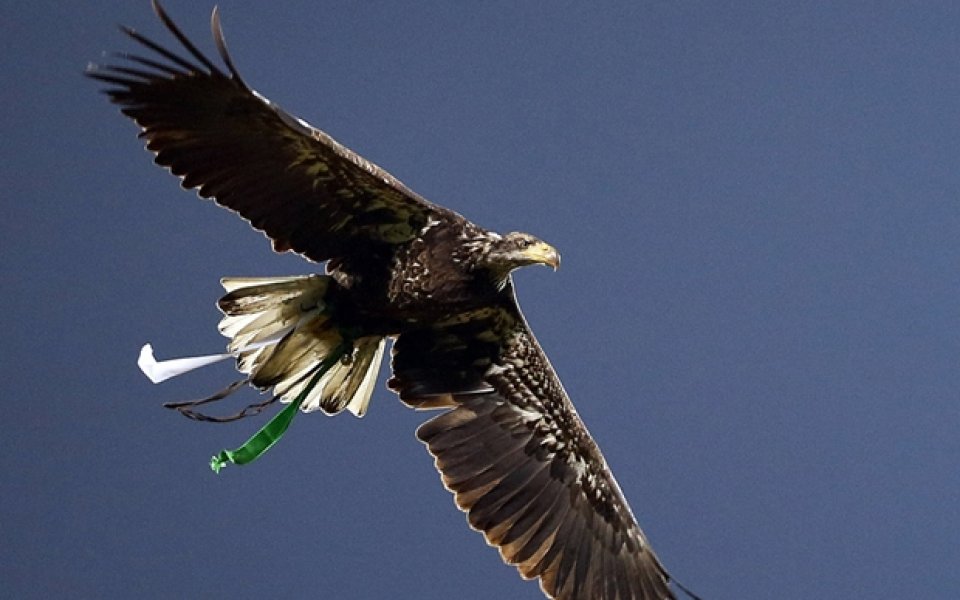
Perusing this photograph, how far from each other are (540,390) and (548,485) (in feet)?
1.13

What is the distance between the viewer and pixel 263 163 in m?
5.29

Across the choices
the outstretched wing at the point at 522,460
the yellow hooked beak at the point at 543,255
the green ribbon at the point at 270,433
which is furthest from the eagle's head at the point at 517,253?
the green ribbon at the point at 270,433

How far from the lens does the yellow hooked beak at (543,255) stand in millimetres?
5266

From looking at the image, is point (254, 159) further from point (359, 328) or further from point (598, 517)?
point (598, 517)

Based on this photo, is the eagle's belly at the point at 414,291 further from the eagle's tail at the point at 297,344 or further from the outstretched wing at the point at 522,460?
the outstretched wing at the point at 522,460

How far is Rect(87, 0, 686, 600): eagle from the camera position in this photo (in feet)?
16.9

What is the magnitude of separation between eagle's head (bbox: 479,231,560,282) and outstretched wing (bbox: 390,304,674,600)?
50 centimetres

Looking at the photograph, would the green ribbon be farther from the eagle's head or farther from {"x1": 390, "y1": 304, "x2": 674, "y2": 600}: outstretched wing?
the eagle's head

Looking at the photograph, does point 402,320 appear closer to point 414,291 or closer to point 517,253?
point 414,291

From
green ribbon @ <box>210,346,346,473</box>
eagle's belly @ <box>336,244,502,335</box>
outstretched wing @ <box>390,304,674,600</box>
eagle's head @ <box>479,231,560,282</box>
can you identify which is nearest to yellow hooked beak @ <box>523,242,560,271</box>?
eagle's head @ <box>479,231,560,282</box>

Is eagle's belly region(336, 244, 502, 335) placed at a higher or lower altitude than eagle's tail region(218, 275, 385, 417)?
higher

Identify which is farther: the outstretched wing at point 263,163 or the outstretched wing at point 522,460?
the outstretched wing at point 522,460

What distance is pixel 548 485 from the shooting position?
604cm

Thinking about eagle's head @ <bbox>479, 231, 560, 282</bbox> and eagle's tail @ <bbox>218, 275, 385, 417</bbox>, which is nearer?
eagle's head @ <bbox>479, 231, 560, 282</bbox>
